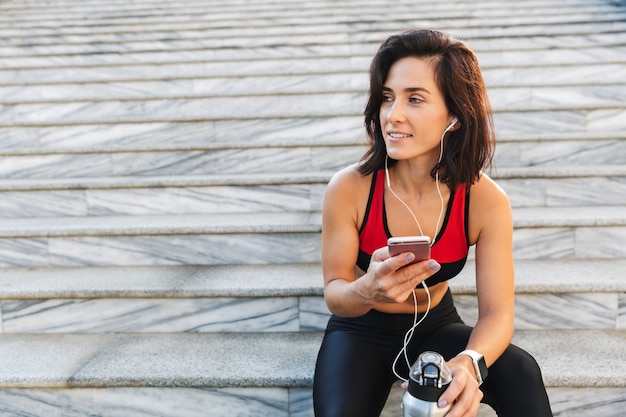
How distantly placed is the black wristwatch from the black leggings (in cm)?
10

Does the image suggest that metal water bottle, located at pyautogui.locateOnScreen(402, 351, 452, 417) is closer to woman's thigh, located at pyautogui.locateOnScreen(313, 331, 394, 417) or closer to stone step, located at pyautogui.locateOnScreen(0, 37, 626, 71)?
woman's thigh, located at pyautogui.locateOnScreen(313, 331, 394, 417)

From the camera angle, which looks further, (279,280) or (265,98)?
(265,98)

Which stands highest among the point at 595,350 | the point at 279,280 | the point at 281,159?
the point at 281,159

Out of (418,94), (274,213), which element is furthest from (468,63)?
(274,213)

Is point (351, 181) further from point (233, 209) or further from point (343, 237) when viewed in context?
point (233, 209)

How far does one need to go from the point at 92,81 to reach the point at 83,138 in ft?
2.65

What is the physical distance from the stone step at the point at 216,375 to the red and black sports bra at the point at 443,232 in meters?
0.54

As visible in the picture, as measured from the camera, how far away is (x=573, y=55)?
4.30m

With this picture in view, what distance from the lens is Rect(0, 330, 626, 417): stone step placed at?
73.9 inches

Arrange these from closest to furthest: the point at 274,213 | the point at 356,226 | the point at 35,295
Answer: the point at 356,226 → the point at 35,295 → the point at 274,213

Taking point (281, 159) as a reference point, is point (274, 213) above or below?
below

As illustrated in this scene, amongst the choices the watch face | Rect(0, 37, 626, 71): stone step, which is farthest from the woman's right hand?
Rect(0, 37, 626, 71): stone step

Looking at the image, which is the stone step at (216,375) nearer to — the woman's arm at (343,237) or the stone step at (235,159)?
the woman's arm at (343,237)

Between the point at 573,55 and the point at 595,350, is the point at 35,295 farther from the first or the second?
the point at 573,55
